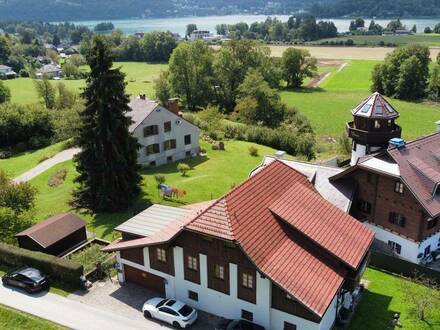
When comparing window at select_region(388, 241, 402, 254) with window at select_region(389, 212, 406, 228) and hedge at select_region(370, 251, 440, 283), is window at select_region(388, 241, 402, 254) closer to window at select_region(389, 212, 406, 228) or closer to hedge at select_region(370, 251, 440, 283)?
window at select_region(389, 212, 406, 228)

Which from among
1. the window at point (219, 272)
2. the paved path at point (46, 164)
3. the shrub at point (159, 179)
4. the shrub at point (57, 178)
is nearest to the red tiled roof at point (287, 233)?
the window at point (219, 272)

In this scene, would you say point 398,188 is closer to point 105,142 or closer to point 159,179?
point 159,179

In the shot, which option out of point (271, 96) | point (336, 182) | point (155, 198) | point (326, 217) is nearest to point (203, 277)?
point (326, 217)

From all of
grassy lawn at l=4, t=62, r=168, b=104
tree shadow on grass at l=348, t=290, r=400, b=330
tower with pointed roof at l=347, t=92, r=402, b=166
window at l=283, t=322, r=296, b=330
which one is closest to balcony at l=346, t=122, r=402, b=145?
tower with pointed roof at l=347, t=92, r=402, b=166

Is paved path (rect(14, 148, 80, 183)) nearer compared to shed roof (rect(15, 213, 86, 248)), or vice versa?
shed roof (rect(15, 213, 86, 248))

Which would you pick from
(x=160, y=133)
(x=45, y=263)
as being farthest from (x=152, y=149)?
(x=45, y=263)

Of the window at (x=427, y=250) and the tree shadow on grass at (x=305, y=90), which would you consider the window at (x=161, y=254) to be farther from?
the tree shadow on grass at (x=305, y=90)
